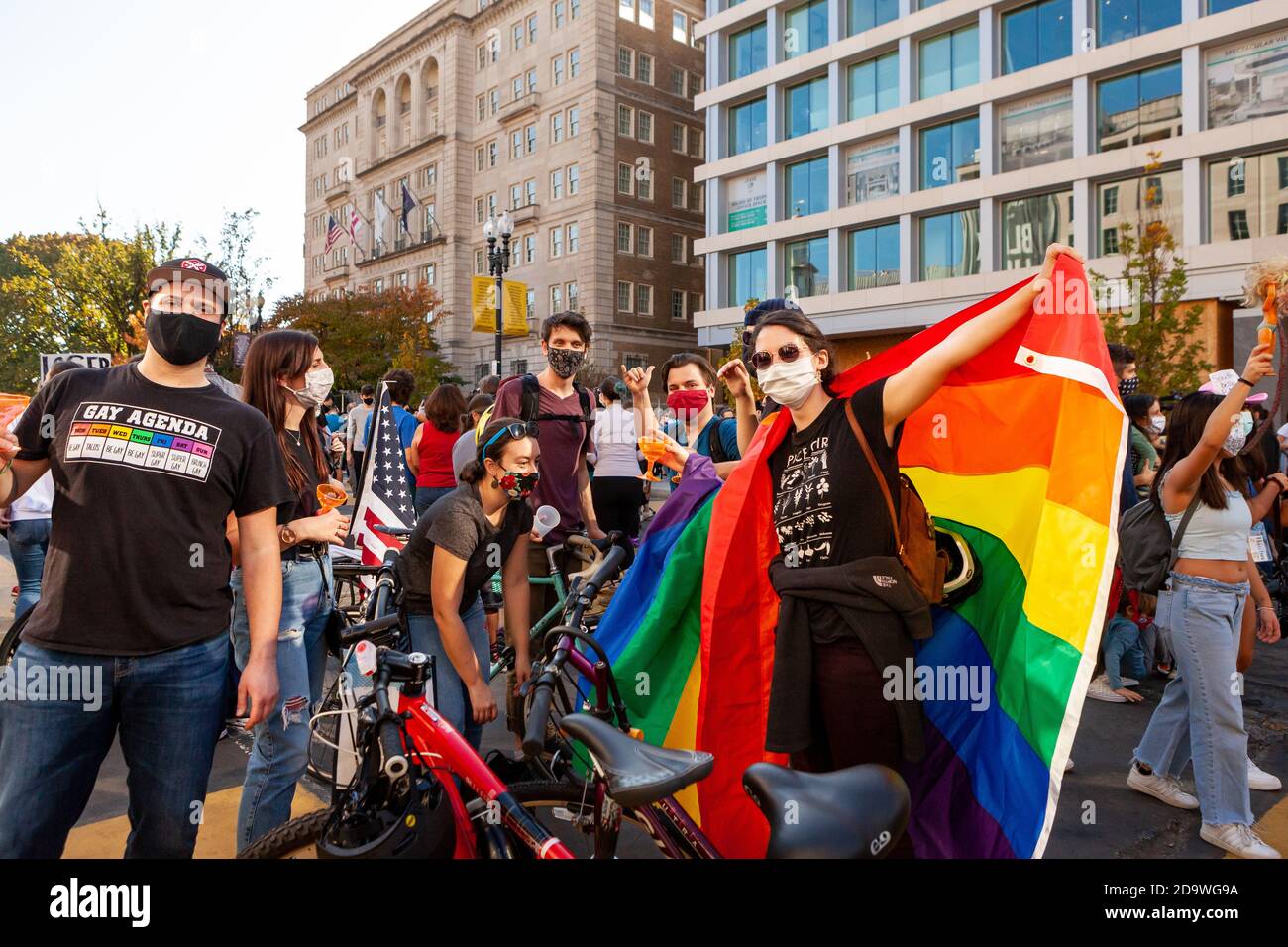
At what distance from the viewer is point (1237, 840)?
3.97m

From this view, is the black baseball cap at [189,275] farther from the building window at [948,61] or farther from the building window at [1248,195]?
the building window at [948,61]

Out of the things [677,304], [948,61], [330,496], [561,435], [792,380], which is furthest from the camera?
[677,304]

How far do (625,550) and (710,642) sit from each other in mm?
703

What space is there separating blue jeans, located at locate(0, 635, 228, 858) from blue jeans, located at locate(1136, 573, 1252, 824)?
3.99m

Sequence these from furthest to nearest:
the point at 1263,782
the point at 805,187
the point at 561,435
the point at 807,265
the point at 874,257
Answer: the point at 805,187 < the point at 807,265 < the point at 874,257 < the point at 561,435 < the point at 1263,782

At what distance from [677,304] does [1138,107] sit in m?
28.0

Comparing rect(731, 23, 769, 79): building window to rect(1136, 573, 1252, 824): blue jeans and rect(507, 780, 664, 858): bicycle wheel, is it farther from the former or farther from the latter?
rect(507, 780, 664, 858): bicycle wheel

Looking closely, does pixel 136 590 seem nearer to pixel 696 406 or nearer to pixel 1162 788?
pixel 696 406

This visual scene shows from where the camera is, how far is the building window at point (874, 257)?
3325 cm

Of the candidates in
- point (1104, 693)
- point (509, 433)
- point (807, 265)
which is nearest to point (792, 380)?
point (509, 433)

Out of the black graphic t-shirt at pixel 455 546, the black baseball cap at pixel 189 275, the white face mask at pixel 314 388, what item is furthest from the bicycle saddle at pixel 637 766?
the white face mask at pixel 314 388

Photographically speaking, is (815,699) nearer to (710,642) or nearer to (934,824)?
(710,642)

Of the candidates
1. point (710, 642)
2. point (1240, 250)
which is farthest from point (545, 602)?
point (1240, 250)

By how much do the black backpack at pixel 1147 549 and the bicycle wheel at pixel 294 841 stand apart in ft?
11.9
